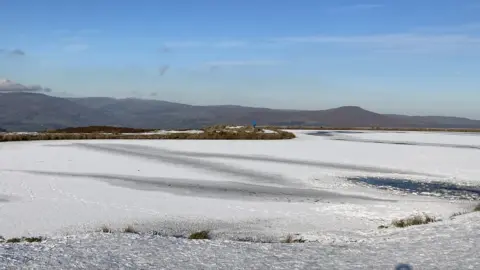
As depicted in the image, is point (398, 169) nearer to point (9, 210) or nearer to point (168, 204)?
point (168, 204)

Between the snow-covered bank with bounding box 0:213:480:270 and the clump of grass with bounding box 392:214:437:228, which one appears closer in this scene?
the snow-covered bank with bounding box 0:213:480:270

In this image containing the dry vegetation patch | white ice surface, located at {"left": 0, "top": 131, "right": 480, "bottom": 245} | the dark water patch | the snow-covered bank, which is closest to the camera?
the snow-covered bank

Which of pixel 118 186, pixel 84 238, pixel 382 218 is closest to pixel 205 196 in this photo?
pixel 118 186

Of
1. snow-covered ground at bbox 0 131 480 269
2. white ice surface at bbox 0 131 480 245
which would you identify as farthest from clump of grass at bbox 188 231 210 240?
white ice surface at bbox 0 131 480 245

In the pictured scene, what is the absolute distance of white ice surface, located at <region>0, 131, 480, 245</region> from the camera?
39.1ft

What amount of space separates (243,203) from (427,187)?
7.47m

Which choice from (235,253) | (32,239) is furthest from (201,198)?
(235,253)

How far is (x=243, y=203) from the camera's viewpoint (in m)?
14.7

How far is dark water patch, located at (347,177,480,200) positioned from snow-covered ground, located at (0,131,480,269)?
0.76 m

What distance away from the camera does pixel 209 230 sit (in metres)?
11.2

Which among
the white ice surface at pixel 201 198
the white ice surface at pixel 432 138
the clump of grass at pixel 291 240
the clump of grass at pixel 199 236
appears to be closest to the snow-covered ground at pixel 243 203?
the white ice surface at pixel 201 198

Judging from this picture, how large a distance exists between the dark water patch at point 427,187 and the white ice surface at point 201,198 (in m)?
1.00

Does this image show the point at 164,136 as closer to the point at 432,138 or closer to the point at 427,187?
the point at 432,138

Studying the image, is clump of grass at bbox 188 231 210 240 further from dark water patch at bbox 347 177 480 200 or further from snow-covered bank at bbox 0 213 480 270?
dark water patch at bbox 347 177 480 200
